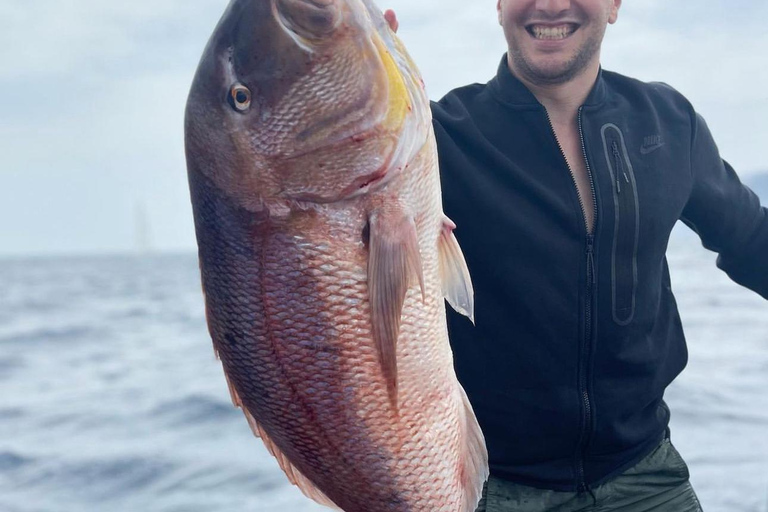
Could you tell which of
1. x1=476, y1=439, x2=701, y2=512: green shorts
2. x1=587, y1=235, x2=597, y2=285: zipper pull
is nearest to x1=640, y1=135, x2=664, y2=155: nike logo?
x1=587, y1=235, x2=597, y2=285: zipper pull

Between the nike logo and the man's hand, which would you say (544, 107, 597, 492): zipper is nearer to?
the nike logo

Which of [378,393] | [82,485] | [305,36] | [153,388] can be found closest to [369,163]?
[305,36]

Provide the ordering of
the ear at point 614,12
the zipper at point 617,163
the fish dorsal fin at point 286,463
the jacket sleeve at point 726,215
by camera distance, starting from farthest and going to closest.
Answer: the jacket sleeve at point 726,215
the ear at point 614,12
the zipper at point 617,163
the fish dorsal fin at point 286,463

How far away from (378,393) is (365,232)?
336 mm

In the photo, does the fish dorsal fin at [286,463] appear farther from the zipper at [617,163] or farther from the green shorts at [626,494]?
the zipper at [617,163]

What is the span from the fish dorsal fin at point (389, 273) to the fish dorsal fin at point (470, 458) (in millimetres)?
289

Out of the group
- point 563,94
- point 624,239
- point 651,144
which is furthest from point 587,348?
point 563,94

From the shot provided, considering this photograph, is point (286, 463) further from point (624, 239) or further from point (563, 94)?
point (563, 94)

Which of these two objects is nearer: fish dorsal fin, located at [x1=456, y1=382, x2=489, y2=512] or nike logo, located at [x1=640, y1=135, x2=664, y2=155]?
fish dorsal fin, located at [x1=456, y1=382, x2=489, y2=512]

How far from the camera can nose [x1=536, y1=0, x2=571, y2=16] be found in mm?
2588

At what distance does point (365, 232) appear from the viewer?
167cm

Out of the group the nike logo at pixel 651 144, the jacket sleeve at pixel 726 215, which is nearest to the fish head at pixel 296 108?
the nike logo at pixel 651 144

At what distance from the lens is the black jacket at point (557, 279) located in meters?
2.49

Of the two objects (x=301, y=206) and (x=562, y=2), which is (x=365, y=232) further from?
(x=562, y=2)
